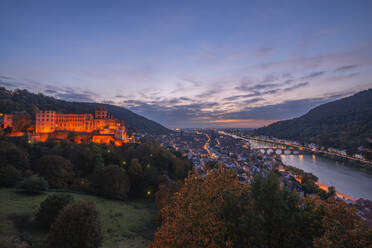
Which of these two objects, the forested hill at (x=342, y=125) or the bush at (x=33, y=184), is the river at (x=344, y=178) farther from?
the bush at (x=33, y=184)

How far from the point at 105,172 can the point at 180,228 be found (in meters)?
16.7

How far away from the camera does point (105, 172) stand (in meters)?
19.5

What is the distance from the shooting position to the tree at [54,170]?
18.3 m

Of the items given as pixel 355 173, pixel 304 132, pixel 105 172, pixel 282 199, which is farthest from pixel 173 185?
pixel 304 132

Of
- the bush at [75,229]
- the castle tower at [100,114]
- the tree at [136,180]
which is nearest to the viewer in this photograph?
the bush at [75,229]

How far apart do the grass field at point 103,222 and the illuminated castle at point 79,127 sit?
21.3 m

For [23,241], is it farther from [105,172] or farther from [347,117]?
[347,117]

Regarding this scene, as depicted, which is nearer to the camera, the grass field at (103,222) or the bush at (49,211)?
the grass field at (103,222)

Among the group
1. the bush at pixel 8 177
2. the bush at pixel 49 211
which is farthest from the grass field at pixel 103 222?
the bush at pixel 8 177

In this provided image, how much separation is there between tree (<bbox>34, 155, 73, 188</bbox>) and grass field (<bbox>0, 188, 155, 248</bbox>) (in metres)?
3.73

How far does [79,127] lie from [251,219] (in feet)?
136

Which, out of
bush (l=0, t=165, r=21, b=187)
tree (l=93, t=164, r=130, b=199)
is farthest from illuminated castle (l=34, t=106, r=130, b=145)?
bush (l=0, t=165, r=21, b=187)

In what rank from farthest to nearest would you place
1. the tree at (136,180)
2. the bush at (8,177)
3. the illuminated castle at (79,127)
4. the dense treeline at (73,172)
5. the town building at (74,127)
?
1. the illuminated castle at (79,127)
2. the town building at (74,127)
3. the tree at (136,180)
4. the dense treeline at (73,172)
5. the bush at (8,177)

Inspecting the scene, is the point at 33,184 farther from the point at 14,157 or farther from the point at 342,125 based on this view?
the point at 342,125
